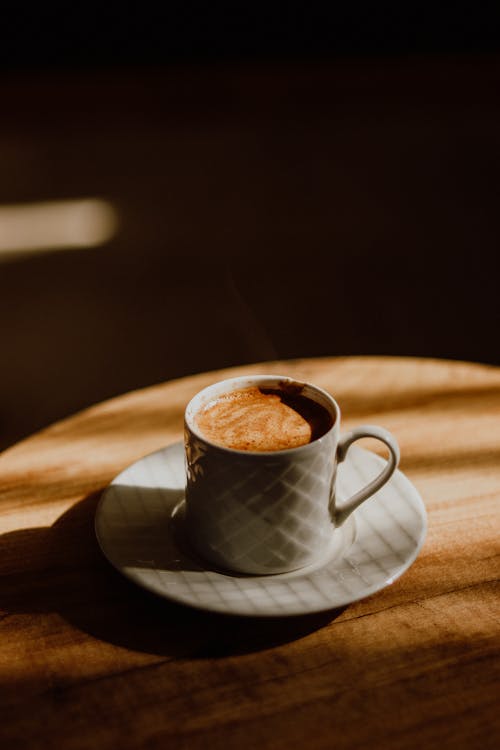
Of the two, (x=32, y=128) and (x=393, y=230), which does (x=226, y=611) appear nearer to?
(x=393, y=230)

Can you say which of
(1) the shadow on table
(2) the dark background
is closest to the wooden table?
(1) the shadow on table

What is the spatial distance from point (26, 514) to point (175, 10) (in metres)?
2.32

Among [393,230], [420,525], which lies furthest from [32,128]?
[420,525]

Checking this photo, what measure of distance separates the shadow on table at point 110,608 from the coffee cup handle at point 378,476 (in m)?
0.08

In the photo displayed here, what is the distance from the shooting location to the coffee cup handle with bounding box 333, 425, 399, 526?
0.53 metres

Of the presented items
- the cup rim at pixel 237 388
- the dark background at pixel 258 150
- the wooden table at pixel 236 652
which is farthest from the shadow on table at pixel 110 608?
the dark background at pixel 258 150

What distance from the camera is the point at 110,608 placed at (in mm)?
500

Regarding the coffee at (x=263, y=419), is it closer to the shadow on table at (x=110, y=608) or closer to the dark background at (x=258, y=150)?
the shadow on table at (x=110, y=608)

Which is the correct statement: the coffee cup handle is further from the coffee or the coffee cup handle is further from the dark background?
the dark background

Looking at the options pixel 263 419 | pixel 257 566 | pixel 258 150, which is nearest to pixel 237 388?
pixel 263 419

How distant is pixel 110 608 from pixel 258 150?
2.28m

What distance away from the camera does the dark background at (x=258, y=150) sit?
233cm

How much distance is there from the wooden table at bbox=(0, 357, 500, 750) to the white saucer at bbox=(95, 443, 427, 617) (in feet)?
0.07

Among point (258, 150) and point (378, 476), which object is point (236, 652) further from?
point (258, 150)
